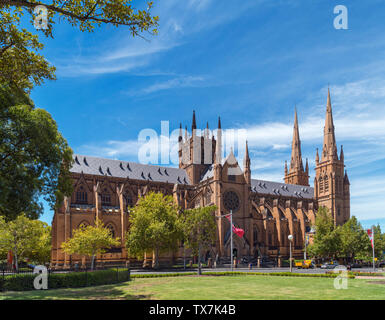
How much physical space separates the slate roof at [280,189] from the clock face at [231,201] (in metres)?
17.3

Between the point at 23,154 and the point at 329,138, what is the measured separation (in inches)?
3438

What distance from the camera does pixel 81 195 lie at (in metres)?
63.3

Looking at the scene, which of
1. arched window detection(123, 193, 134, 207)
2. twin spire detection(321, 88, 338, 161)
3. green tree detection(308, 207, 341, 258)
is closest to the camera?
green tree detection(308, 207, 341, 258)

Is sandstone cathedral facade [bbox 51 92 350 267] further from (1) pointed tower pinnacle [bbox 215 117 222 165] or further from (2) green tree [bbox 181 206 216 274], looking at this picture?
(2) green tree [bbox 181 206 216 274]

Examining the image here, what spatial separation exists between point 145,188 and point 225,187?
575 inches

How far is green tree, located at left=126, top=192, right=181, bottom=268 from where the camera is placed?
4950 centimetres

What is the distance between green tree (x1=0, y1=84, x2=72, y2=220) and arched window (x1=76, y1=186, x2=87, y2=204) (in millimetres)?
40593

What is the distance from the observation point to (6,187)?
66.2ft

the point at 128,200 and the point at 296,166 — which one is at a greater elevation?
the point at 296,166

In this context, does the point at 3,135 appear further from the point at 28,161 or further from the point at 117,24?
the point at 117,24

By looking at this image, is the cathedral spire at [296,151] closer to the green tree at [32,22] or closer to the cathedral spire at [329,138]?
the cathedral spire at [329,138]

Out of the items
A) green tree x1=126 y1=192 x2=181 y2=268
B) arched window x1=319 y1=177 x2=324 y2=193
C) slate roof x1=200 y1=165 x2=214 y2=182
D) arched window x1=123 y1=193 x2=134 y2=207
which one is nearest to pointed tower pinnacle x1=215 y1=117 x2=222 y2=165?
slate roof x1=200 y1=165 x2=214 y2=182

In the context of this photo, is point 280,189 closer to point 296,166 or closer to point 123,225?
point 296,166

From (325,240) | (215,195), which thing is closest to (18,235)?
(215,195)
